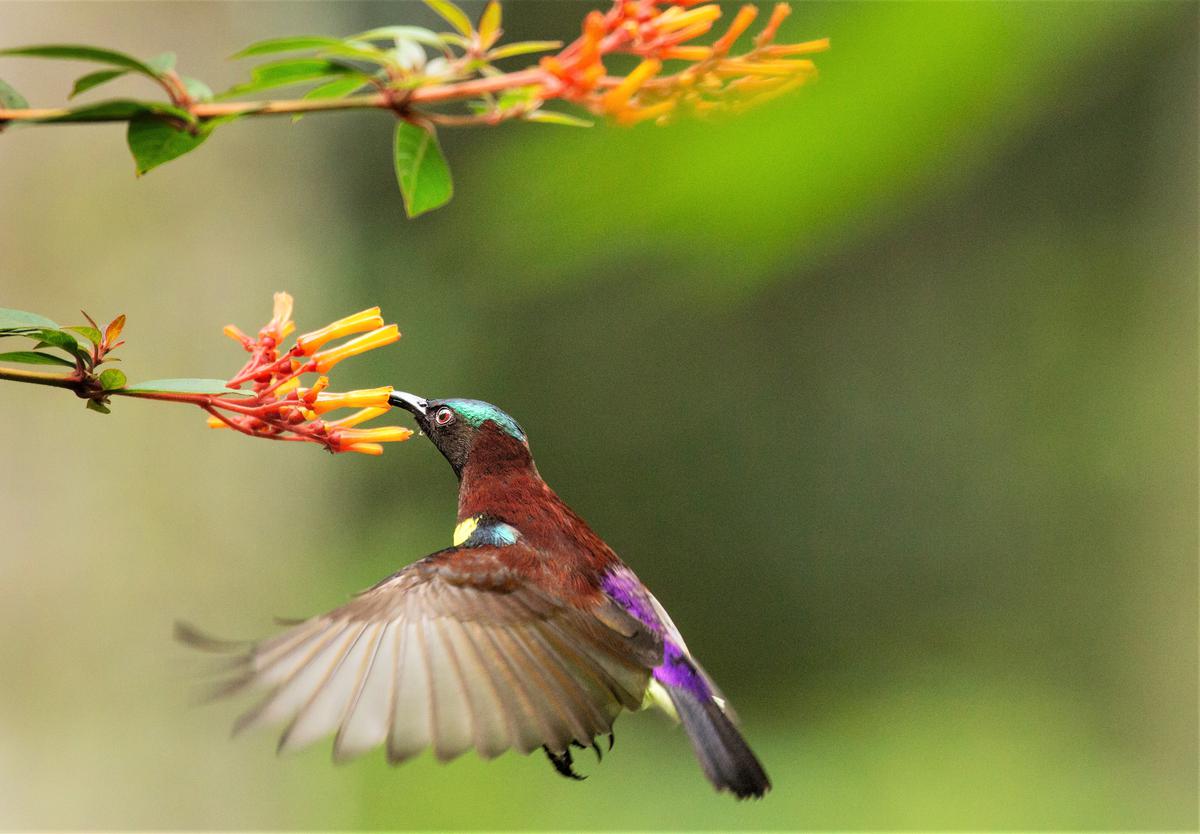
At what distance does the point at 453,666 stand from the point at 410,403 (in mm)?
397

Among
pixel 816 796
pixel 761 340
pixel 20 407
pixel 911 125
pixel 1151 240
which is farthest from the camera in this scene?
pixel 761 340

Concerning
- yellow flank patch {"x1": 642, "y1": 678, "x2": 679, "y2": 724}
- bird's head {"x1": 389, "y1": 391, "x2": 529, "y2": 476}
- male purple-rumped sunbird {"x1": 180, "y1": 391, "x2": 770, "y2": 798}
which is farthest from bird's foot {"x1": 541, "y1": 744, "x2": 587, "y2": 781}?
bird's head {"x1": 389, "y1": 391, "x2": 529, "y2": 476}

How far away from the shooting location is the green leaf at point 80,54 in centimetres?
64

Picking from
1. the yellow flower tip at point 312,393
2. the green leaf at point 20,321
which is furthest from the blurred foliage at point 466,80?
the yellow flower tip at point 312,393

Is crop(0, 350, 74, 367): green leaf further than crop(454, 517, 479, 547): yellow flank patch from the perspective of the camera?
No

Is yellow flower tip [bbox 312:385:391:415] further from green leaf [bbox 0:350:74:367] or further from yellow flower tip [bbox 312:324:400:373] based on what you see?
green leaf [bbox 0:350:74:367]

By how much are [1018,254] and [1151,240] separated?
465mm

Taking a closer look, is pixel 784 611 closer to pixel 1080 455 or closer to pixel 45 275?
pixel 1080 455

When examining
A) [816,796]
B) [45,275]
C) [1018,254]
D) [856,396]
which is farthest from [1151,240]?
[45,275]

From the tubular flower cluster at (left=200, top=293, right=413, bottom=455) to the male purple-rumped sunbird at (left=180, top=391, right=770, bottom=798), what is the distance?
0.59 feet

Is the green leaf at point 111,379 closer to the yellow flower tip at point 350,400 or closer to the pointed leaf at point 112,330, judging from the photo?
the pointed leaf at point 112,330

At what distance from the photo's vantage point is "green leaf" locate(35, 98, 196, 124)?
650 millimetres

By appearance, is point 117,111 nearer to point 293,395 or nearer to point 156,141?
point 156,141

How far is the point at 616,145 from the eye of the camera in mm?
3512
